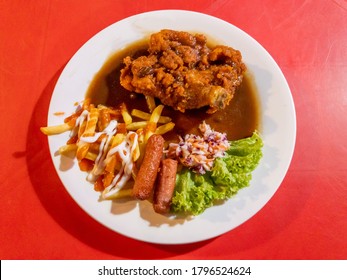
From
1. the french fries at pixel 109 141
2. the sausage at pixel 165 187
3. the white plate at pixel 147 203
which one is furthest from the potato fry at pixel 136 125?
the white plate at pixel 147 203

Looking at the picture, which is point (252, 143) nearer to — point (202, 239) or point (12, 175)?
point (202, 239)

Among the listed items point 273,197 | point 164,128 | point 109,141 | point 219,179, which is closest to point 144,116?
point 164,128

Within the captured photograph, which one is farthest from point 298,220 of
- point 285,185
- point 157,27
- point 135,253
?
point 157,27

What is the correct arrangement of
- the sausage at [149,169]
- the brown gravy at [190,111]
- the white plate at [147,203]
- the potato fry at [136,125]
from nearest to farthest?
the sausage at [149,169]
the white plate at [147,203]
the potato fry at [136,125]
the brown gravy at [190,111]

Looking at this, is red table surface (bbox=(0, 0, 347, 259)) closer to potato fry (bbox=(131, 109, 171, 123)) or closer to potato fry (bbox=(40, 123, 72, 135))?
potato fry (bbox=(40, 123, 72, 135))

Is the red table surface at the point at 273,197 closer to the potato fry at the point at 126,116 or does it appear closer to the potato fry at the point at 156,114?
the potato fry at the point at 126,116

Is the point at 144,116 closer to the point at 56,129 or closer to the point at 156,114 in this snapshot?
the point at 156,114

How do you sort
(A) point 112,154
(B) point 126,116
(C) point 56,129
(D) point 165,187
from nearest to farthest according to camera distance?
(D) point 165,187 < (A) point 112,154 < (C) point 56,129 < (B) point 126,116

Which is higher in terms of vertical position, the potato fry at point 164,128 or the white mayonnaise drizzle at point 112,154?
the potato fry at point 164,128
